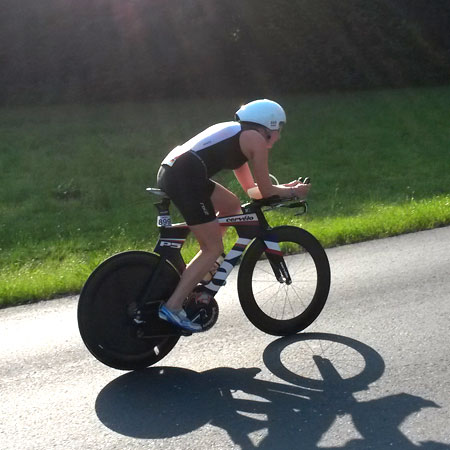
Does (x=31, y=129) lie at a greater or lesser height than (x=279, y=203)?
lesser

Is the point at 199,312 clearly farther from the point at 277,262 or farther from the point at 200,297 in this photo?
the point at 277,262

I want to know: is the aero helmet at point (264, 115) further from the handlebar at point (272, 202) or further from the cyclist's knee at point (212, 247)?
the cyclist's knee at point (212, 247)

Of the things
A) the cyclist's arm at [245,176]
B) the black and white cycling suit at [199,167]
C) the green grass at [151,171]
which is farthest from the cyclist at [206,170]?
the green grass at [151,171]

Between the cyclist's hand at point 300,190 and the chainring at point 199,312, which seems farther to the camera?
the cyclist's hand at point 300,190

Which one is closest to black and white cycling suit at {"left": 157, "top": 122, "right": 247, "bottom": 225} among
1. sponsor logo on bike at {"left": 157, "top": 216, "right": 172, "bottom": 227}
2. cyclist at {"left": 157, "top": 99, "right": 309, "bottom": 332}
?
cyclist at {"left": 157, "top": 99, "right": 309, "bottom": 332}

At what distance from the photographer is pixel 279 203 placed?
5.76 meters

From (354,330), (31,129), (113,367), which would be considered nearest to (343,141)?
(31,129)

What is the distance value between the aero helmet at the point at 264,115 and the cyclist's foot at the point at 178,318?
4.47 feet

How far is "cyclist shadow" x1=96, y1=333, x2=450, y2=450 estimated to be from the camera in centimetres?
457

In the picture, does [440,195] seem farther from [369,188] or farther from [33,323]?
[33,323]

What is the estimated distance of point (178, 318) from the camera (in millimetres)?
5465

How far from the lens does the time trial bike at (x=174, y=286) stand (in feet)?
17.9

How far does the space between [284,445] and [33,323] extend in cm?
298

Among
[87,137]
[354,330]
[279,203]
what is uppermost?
[279,203]
